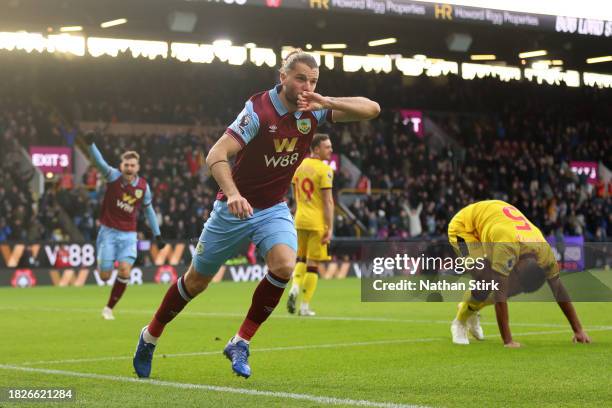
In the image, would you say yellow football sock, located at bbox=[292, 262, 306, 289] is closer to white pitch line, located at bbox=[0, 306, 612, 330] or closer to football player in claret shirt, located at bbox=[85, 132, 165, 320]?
white pitch line, located at bbox=[0, 306, 612, 330]

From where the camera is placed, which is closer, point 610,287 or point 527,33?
point 610,287

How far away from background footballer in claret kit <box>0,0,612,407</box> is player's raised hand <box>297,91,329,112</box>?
0.06 ft

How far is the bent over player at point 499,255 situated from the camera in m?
9.30

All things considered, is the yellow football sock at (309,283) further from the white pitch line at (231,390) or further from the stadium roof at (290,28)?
the stadium roof at (290,28)

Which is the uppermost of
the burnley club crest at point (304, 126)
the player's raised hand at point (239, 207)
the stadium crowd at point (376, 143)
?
the burnley club crest at point (304, 126)

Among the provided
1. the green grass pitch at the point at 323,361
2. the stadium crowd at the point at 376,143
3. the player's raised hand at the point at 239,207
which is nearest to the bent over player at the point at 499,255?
the green grass pitch at the point at 323,361

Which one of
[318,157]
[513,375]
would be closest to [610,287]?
[318,157]

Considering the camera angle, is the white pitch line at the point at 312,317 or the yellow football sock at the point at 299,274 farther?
the yellow football sock at the point at 299,274

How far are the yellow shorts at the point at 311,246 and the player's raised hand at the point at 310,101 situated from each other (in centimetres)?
726

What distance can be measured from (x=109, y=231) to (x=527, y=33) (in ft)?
84.9

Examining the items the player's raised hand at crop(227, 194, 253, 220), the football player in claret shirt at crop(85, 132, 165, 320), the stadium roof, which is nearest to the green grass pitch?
the football player in claret shirt at crop(85, 132, 165, 320)

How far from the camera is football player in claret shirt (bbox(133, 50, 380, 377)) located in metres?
6.78

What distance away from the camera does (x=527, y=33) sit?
37.0 metres

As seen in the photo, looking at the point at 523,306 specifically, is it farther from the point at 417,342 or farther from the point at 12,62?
the point at 12,62
